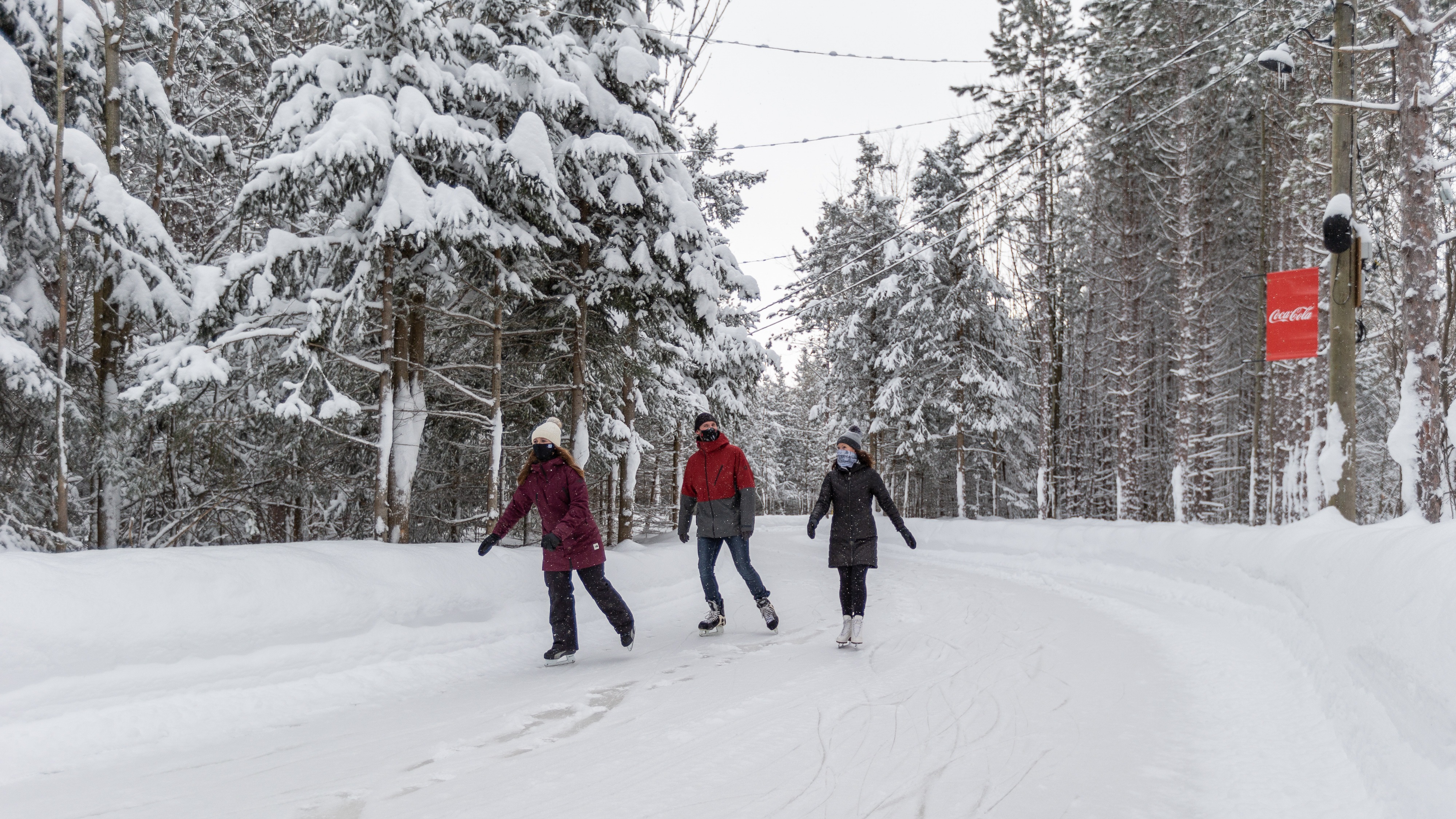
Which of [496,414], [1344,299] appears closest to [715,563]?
[496,414]

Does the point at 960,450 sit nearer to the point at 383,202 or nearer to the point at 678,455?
the point at 678,455

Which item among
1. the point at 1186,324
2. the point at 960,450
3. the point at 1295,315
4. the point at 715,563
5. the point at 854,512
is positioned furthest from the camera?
the point at 960,450

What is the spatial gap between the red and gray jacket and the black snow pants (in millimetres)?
1281

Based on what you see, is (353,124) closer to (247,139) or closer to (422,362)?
(422,362)

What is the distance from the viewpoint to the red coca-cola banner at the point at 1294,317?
11.0 meters

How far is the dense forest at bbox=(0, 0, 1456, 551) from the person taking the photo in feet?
27.9

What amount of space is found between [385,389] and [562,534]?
3.80m

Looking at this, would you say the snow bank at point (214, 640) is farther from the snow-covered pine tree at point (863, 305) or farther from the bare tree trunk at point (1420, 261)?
the snow-covered pine tree at point (863, 305)

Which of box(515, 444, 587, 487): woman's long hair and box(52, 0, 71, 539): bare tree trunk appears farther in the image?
box(52, 0, 71, 539): bare tree trunk

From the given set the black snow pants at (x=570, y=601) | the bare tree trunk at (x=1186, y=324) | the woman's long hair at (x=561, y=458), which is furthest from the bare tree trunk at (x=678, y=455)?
the black snow pants at (x=570, y=601)

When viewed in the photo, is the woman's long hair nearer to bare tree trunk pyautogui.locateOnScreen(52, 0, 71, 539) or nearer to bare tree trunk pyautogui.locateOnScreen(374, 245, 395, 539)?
bare tree trunk pyautogui.locateOnScreen(374, 245, 395, 539)

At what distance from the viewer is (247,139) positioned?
580 inches

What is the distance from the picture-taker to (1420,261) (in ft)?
31.5

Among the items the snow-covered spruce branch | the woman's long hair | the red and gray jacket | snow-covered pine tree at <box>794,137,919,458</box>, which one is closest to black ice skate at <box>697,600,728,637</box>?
the red and gray jacket
